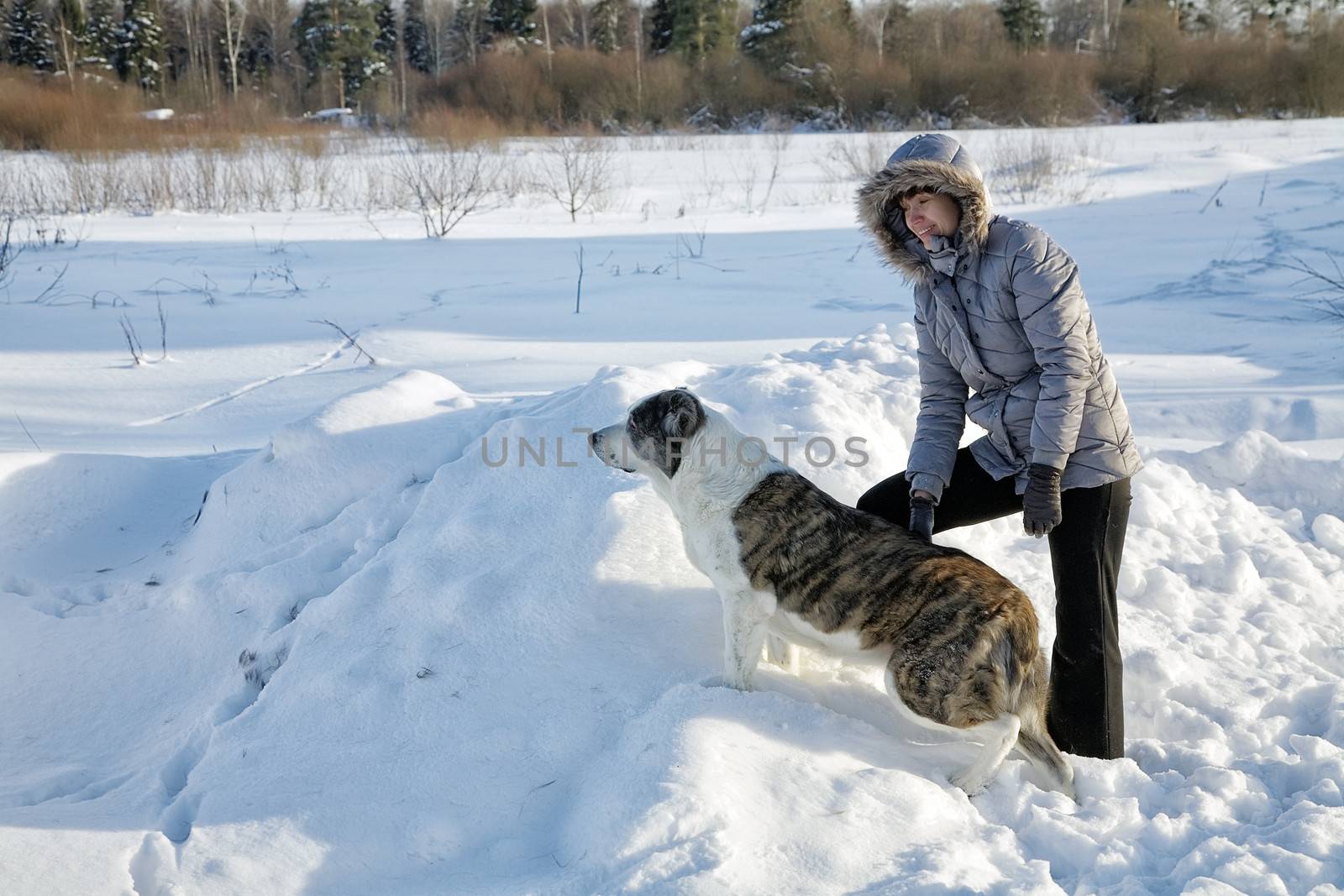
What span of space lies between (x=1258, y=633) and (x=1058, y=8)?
62.9 m

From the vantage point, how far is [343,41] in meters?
50.9

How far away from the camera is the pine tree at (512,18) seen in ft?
177

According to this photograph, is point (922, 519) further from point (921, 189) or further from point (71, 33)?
point (71, 33)

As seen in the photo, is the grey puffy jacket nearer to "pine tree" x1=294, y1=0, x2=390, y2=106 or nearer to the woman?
the woman

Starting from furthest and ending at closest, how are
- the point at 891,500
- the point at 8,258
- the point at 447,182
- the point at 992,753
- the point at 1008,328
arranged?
the point at 447,182 → the point at 8,258 → the point at 891,500 → the point at 1008,328 → the point at 992,753

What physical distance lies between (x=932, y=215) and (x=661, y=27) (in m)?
53.5

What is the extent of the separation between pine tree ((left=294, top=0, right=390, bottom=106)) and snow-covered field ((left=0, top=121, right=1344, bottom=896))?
158ft

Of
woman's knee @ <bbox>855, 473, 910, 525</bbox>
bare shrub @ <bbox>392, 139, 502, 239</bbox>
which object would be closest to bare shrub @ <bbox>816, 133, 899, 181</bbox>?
bare shrub @ <bbox>392, 139, 502, 239</bbox>

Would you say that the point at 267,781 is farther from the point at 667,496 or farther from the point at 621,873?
the point at 667,496

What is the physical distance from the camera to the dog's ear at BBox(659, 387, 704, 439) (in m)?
3.54

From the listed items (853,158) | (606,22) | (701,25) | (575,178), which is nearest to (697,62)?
(701,25)

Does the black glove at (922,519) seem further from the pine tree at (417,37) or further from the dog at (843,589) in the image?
the pine tree at (417,37)

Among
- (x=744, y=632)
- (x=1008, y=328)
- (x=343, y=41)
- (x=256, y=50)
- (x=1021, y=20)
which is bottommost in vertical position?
(x=744, y=632)

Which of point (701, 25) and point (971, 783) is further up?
point (701, 25)
